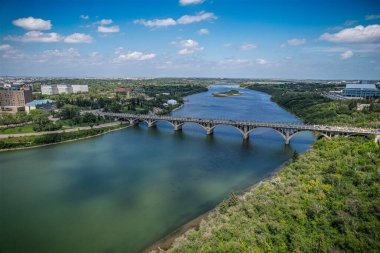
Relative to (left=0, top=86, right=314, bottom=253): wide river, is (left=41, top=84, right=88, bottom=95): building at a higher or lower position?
higher

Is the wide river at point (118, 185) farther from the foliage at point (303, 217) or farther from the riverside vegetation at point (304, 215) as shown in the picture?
the foliage at point (303, 217)

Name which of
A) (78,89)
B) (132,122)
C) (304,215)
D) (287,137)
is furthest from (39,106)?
(304,215)

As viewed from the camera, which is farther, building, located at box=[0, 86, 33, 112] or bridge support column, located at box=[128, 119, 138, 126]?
building, located at box=[0, 86, 33, 112]

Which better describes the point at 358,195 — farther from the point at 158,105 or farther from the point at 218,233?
the point at 158,105

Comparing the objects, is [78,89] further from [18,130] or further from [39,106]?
[18,130]

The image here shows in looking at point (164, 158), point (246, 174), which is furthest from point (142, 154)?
point (246, 174)

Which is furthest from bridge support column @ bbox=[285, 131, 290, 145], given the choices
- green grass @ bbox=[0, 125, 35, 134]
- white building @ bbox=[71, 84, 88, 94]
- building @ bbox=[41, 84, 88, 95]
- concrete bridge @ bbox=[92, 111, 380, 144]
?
white building @ bbox=[71, 84, 88, 94]

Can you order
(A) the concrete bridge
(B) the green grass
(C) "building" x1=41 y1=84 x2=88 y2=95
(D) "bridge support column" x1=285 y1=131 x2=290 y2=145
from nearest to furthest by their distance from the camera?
(A) the concrete bridge, (D) "bridge support column" x1=285 y1=131 x2=290 y2=145, (B) the green grass, (C) "building" x1=41 y1=84 x2=88 y2=95

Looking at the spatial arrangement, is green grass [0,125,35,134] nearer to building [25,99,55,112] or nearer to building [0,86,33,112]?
building [25,99,55,112]

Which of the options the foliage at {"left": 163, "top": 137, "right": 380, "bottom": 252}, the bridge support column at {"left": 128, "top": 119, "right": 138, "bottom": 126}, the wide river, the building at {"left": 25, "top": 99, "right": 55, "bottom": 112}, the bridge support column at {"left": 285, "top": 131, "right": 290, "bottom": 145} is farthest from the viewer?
the building at {"left": 25, "top": 99, "right": 55, "bottom": 112}
